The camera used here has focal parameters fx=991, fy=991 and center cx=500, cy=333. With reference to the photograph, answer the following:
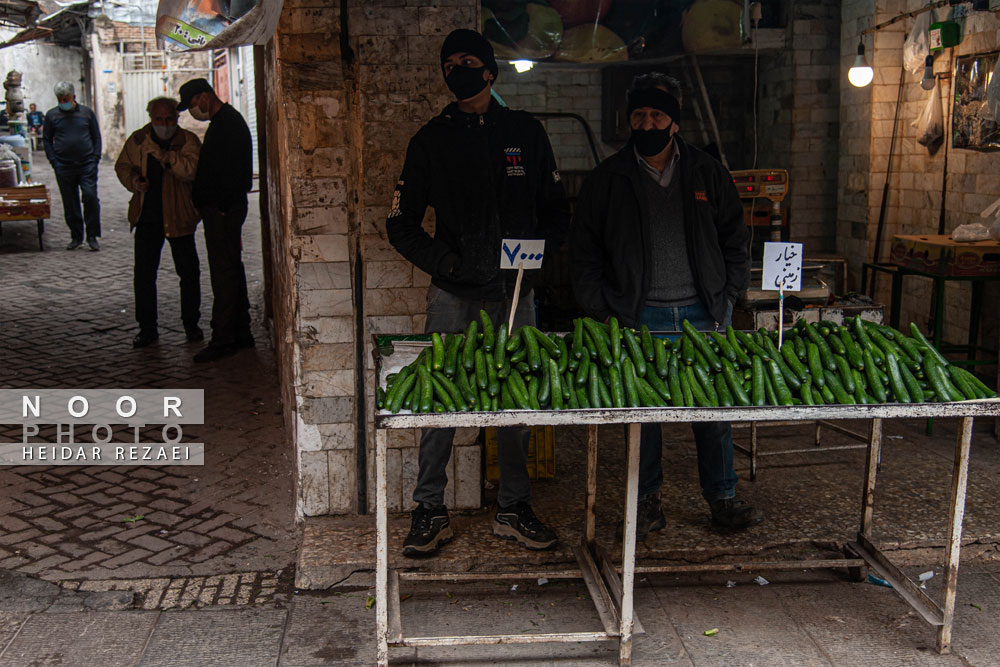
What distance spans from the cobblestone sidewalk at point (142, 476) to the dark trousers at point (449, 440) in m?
0.76

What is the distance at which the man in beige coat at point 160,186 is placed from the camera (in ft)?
25.7

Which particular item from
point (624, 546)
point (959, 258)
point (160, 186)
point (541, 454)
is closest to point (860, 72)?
point (959, 258)

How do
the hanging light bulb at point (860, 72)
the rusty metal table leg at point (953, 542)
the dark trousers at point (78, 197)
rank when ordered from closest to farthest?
the rusty metal table leg at point (953, 542) < the hanging light bulb at point (860, 72) < the dark trousers at point (78, 197)

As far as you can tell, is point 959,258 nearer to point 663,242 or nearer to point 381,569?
point 663,242

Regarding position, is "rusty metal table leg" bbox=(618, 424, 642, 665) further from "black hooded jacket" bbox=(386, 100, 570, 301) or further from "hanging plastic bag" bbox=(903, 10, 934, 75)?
"hanging plastic bag" bbox=(903, 10, 934, 75)

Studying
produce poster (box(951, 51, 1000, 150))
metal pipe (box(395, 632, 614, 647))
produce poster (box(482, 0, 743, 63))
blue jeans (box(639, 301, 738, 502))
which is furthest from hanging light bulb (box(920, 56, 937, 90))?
metal pipe (box(395, 632, 614, 647))

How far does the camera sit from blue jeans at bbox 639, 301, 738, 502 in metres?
4.55

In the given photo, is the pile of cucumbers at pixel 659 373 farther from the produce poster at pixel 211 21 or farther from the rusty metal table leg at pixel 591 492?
the produce poster at pixel 211 21

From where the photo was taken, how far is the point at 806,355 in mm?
3754

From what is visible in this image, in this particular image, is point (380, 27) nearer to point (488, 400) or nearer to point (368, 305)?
point (368, 305)

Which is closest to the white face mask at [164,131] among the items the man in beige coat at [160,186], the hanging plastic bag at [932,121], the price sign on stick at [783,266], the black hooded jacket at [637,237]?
the man in beige coat at [160,186]

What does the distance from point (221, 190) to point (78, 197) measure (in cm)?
658

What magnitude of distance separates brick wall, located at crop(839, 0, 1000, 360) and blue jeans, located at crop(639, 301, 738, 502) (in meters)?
3.66

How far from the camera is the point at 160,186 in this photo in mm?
8047
